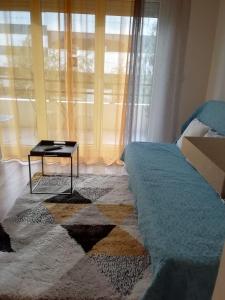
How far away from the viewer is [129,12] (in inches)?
117

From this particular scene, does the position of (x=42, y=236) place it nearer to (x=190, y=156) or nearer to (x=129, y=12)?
(x=190, y=156)

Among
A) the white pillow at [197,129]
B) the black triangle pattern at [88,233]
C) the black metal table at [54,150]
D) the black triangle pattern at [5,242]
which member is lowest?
the black triangle pattern at [5,242]

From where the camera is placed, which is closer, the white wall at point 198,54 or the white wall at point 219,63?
the white wall at point 219,63

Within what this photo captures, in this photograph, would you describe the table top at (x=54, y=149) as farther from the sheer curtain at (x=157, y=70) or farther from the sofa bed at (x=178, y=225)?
the sheer curtain at (x=157, y=70)

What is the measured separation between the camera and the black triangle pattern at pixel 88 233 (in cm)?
188

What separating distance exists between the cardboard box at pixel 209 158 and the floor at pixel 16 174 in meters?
2.05

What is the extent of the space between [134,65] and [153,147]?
1.07 meters

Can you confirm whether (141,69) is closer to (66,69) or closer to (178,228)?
(66,69)

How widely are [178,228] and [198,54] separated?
252 cm

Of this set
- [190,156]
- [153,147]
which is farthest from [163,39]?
[190,156]

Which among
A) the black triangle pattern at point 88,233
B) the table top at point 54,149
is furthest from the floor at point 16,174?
the black triangle pattern at point 88,233

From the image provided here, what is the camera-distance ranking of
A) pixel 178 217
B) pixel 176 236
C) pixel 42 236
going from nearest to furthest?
pixel 176 236 → pixel 178 217 → pixel 42 236

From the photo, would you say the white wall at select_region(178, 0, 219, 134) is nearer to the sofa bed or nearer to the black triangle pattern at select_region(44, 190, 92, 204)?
the sofa bed

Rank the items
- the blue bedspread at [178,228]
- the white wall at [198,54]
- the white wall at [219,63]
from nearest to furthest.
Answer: the blue bedspread at [178,228], the white wall at [219,63], the white wall at [198,54]
